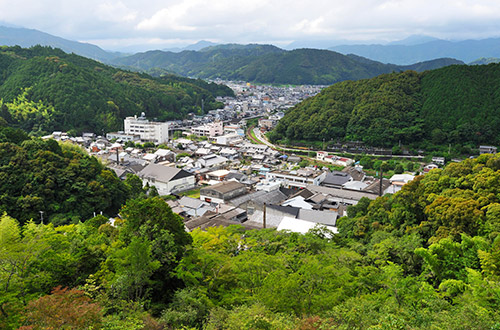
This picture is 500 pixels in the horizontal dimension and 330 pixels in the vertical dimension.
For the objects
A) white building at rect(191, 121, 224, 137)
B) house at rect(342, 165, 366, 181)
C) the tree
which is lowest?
house at rect(342, 165, 366, 181)

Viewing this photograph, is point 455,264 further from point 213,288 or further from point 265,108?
point 265,108

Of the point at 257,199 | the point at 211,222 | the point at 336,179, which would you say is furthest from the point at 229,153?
the point at 211,222

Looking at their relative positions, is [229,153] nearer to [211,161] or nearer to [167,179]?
[211,161]

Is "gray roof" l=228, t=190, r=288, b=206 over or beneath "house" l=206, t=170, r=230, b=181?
beneath

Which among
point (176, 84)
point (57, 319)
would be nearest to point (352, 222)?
point (57, 319)

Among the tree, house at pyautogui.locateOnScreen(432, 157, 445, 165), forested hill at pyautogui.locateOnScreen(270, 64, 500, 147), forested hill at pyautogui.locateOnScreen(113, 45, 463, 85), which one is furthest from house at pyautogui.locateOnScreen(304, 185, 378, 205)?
forested hill at pyautogui.locateOnScreen(113, 45, 463, 85)

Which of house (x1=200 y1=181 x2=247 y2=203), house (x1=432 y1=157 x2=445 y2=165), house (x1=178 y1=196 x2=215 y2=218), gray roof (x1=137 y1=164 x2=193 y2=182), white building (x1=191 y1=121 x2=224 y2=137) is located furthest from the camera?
white building (x1=191 y1=121 x2=224 y2=137)

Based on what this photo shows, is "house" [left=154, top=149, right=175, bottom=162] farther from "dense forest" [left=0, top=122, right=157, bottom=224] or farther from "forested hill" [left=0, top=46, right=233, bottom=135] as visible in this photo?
"forested hill" [left=0, top=46, right=233, bottom=135]
